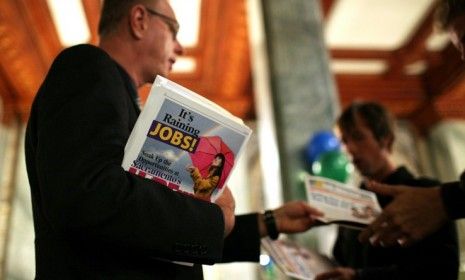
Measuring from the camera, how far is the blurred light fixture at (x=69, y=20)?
5289 mm

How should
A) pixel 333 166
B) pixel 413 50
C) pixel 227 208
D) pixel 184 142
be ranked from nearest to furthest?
pixel 184 142 → pixel 227 208 → pixel 333 166 → pixel 413 50

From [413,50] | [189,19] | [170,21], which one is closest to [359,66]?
[413,50]

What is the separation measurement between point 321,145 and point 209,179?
206 centimetres

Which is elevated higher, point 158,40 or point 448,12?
point 448,12

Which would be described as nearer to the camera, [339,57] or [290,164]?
[290,164]

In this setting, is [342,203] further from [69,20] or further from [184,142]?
[69,20]

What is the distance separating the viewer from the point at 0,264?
4.98 metres

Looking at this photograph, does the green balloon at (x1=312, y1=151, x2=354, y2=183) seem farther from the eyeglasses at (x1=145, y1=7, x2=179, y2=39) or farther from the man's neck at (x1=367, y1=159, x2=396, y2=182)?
the eyeglasses at (x1=145, y1=7, x2=179, y2=39)

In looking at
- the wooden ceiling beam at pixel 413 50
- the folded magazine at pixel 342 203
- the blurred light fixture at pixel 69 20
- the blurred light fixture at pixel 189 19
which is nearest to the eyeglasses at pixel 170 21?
the folded magazine at pixel 342 203

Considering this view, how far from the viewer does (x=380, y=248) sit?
1796 millimetres

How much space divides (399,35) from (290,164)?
393cm

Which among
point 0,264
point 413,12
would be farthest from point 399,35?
point 0,264

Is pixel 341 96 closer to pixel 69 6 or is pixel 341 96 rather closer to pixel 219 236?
pixel 69 6

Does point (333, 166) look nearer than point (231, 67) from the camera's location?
Yes
